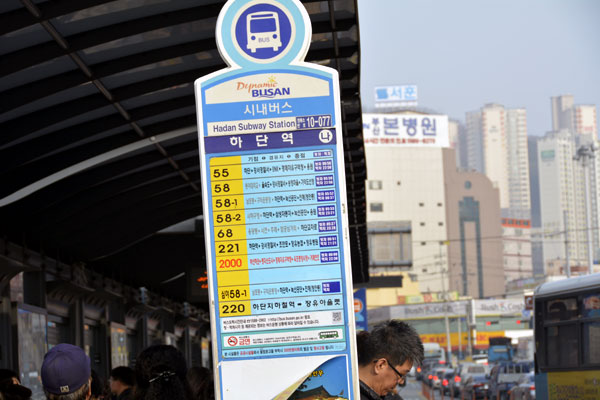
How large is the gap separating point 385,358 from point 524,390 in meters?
24.8

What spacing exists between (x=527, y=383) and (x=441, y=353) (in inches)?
1965

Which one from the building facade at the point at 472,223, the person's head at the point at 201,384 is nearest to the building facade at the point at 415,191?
the building facade at the point at 472,223

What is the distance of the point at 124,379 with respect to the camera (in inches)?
329

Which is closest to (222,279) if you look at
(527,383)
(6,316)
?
(6,316)

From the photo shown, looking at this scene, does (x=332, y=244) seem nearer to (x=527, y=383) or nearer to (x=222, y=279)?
(x=222, y=279)

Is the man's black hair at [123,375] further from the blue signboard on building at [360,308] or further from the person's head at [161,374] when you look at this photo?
the blue signboard on building at [360,308]

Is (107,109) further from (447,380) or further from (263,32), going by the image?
(447,380)

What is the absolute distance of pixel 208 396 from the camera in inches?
285

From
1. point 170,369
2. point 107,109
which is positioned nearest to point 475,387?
point 107,109

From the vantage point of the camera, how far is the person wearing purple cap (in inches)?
177

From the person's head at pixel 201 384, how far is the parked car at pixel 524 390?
886 inches

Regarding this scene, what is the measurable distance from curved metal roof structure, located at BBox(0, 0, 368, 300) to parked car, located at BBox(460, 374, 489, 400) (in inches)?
977

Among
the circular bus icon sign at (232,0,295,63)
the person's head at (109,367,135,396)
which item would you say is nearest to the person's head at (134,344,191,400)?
the circular bus icon sign at (232,0,295,63)

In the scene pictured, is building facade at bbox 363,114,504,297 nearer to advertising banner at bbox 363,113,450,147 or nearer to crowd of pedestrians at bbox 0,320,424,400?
advertising banner at bbox 363,113,450,147
